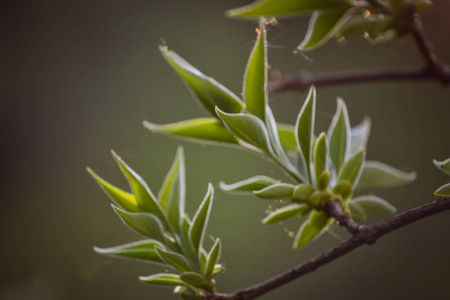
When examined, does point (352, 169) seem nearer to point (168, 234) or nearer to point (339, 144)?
point (339, 144)

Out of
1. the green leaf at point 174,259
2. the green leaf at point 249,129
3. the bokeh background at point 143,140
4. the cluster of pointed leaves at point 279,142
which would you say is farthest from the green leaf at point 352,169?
the bokeh background at point 143,140

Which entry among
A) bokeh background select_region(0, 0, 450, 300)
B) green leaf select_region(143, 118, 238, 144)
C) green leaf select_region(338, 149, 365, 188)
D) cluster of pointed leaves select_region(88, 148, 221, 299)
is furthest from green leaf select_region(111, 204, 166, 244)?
bokeh background select_region(0, 0, 450, 300)

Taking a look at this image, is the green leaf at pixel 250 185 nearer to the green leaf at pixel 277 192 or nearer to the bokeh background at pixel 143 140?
the green leaf at pixel 277 192

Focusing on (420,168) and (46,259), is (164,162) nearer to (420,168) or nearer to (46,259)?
(46,259)

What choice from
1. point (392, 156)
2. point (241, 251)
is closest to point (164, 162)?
point (241, 251)

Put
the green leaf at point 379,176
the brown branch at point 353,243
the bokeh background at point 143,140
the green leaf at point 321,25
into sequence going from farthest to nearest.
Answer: the bokeh background at point 143,140 < the green leaf at point 379,176 < the green leaf at point 321,25 < the brown branch at point 353,243

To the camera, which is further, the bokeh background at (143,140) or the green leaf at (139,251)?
the bokeh background at (143,140)
